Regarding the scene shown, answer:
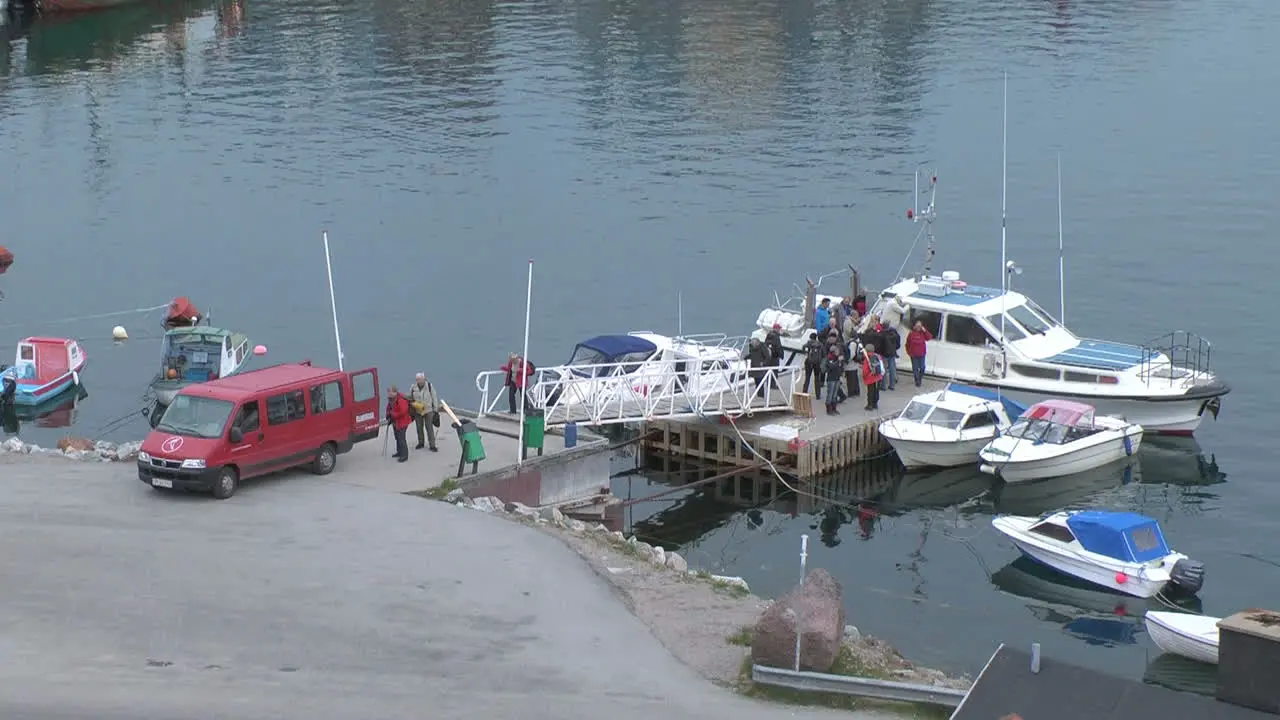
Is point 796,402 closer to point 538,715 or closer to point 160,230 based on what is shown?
point 538,715

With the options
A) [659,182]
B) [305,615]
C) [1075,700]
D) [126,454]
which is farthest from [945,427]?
[659,182]

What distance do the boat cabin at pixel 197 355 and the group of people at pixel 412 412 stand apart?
43.0 ft

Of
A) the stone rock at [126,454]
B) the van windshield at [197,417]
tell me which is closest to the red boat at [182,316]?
the stone rock at [126,454]

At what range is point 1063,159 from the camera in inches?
2844

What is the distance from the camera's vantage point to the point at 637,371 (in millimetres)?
40531

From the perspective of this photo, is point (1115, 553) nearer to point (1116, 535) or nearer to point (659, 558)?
point (1116, 535)

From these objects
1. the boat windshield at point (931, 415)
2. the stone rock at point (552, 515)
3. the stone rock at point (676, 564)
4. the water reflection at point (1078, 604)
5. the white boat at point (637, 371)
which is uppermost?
the white boat at point (637, 371)

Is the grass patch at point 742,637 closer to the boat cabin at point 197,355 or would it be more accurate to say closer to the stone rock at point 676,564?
the stone rock at point 676,564

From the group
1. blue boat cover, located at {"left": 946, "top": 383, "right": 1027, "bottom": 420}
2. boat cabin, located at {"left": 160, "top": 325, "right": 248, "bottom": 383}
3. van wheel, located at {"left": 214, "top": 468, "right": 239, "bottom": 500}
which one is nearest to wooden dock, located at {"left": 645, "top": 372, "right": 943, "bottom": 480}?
blue boat cover, located at {"left": 946, "top": 383, "right": 1027, "bottom": 420}

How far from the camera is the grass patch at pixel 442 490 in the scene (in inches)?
1217

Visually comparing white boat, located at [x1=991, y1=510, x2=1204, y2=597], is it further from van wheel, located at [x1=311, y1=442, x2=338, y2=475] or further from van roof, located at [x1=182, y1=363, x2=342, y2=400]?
van roof, located at [x1=182, y1=363, x2=342, y2=400]

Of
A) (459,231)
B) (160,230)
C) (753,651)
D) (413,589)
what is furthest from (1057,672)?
(160,230)

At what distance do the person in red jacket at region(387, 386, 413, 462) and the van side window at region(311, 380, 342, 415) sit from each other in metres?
1.08

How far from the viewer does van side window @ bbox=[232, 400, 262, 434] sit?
1189 inches
